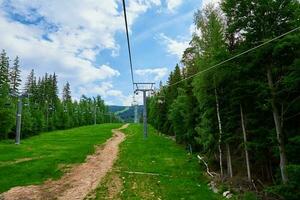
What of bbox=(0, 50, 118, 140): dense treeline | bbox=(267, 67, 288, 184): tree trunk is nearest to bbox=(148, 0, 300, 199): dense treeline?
bbox=(267, 67, 288, 184): tree trunk

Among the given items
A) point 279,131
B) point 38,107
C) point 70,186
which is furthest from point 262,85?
point 38,107

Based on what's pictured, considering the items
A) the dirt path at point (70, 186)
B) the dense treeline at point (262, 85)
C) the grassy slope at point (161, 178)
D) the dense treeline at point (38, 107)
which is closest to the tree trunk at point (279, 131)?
the dense treeline at point (262, 85)

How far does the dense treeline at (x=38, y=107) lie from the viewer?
53750 mm

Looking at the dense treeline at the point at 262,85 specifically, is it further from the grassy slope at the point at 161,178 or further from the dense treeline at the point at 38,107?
the dense treeline at the point at 38,107

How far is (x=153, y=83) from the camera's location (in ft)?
167

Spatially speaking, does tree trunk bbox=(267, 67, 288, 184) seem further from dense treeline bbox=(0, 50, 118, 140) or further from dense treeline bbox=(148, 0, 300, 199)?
dense treeline bbox=(0, 50, 118, 140)

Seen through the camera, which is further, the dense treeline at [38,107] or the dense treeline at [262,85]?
the dense treeline at [38,107]

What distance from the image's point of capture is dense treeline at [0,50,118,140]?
5375cm

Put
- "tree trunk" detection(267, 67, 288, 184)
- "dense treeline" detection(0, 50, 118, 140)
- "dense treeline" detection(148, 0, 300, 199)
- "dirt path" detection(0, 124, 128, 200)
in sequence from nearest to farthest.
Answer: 1. "dense treeline" detection(148, 0, 300, 199)
2. "tree trunk" detection(267, 67, 288, 184)
3. "dirt path" detection(0, 124, 128, 200)
4. "dense treeline" detection(0, 50, 118, 140)

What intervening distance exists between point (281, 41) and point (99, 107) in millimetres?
140924

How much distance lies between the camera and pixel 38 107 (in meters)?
79.1

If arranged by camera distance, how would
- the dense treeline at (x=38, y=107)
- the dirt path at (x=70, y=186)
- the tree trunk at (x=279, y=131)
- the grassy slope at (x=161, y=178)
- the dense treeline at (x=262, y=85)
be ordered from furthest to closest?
the dense treeline at (x=38, y=107) → the grassy slope at (x=161, y=178) → the dirt path at (x=70, y=186) → the tree trunk at (x=279, y=131) → the dense treeline at (x=262, y=85)

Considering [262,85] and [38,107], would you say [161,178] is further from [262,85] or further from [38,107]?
[38,107]

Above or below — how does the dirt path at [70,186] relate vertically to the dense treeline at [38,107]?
below
